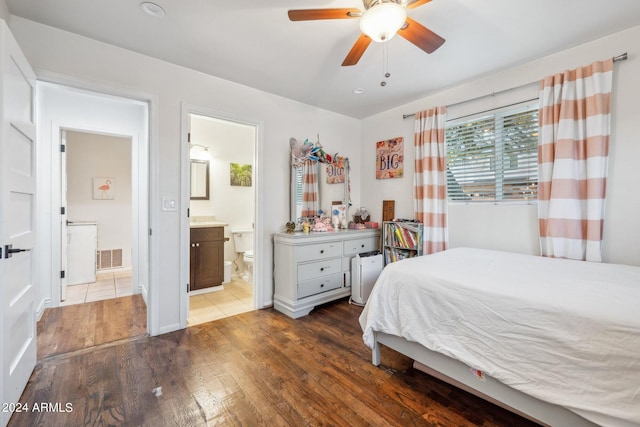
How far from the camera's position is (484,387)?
1.43 m

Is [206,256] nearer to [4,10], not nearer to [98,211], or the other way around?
[98,211]

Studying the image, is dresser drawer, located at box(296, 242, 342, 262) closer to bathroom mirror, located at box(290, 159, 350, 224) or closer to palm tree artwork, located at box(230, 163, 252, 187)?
bathroom mirror, located at box(290, 159, 350, 224)

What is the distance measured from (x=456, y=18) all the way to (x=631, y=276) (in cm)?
196

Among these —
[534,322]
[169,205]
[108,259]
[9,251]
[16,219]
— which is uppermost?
[169,205]

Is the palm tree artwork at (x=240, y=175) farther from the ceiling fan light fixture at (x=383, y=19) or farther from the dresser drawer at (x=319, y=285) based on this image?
the ceiling fan light fixture at (x=383, y=19)

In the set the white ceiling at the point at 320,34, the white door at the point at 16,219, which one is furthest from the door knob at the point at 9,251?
the white ceiling at the point at 320,34

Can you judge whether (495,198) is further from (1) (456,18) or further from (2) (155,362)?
(2) (155,362)

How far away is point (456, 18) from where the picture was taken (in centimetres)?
187

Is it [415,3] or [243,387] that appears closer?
[415,3]

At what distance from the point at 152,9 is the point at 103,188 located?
3.98 meters

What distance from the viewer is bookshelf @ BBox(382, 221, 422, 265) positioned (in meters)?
3.14

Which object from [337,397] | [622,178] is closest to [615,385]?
[337,397]

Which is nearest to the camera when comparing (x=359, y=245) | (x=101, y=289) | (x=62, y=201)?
(x=62, y=201)

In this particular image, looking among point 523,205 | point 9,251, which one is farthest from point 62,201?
point 523,205
